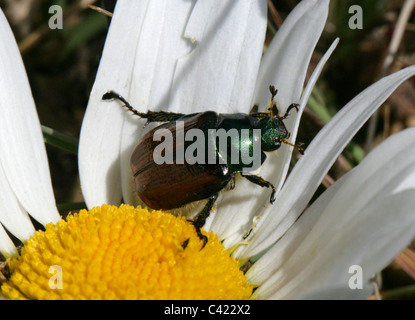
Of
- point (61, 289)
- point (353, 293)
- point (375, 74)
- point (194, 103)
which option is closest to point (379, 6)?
point (375, 74)

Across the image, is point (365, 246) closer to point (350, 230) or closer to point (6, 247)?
Answer: point (350, 230)

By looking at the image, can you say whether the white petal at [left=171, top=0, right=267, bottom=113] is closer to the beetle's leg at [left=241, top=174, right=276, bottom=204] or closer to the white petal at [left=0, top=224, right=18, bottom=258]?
the beetle's leg at [left=241, top=174, right=276, bottom=204]

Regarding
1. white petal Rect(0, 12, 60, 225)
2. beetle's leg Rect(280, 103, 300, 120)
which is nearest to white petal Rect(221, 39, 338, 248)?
beetle's leg Rect(280, 103, 300, 120)

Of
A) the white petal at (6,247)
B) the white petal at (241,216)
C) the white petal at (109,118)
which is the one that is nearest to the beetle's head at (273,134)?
the white petal at (241,216)

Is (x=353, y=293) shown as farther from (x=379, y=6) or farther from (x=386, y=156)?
(x=379, y=6)

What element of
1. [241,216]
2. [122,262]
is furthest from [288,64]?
[122,262]

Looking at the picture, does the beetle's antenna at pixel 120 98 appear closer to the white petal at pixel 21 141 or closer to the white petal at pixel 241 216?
the white petal at pixel 21 141

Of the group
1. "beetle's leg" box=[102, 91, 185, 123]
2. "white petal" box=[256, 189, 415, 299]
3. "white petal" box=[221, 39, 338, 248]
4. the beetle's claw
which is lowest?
"white petal" box=[256, 189, 415, 299]
